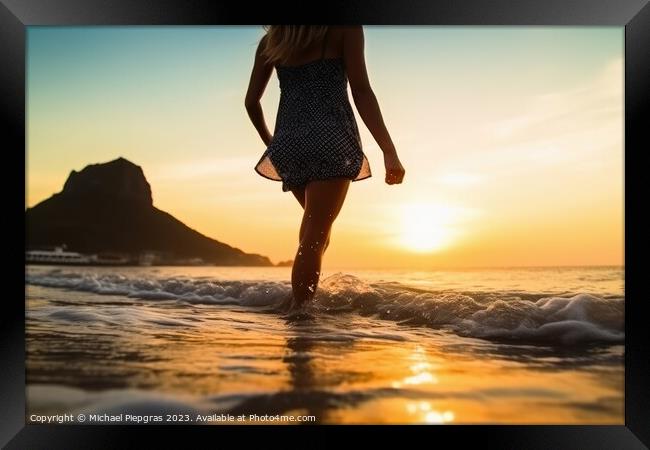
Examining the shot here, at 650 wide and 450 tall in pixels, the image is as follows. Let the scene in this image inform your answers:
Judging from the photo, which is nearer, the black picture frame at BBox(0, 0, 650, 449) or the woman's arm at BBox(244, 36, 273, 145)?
the black picture frame at BBox(0, 0, 650, 449)

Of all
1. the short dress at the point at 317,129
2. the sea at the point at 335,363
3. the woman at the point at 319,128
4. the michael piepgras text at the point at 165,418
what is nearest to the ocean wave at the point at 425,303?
the sea at the point at 335,363

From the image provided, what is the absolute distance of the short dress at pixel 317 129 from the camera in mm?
2830

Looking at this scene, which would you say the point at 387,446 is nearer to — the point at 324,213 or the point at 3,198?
the point at 324,213

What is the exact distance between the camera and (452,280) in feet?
17.9

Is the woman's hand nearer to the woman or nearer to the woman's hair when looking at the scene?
the woman

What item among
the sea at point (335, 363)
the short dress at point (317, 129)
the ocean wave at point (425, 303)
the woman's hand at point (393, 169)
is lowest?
the sea at point (335, 363)

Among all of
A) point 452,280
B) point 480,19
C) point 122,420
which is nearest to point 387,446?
point 122,420

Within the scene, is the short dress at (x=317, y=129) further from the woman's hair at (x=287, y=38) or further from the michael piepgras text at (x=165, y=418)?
the michael piepgras text at (x=165, y=418)

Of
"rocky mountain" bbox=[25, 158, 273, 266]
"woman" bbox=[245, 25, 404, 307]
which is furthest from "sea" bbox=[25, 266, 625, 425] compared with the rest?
"rocky mountain" bbox=[25, 158, 273, 266]

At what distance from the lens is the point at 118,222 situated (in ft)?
22.0

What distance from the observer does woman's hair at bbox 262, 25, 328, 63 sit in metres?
2.69

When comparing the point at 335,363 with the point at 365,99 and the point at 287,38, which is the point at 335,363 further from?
the point at 287,38

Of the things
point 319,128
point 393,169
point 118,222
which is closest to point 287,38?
point 319,128

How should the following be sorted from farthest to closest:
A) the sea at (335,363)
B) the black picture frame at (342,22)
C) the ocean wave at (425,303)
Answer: the ocean wave at (425,303), the black picture frame at (342,22), the sea at (335,363)
